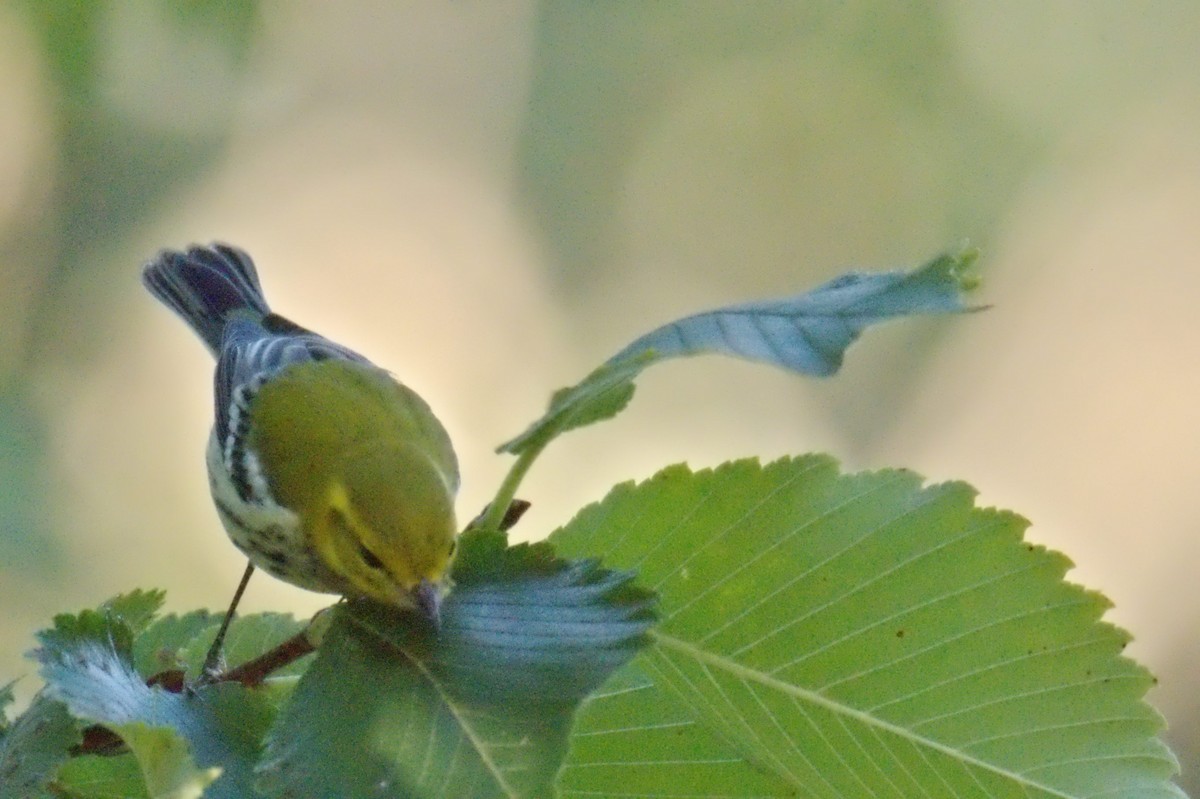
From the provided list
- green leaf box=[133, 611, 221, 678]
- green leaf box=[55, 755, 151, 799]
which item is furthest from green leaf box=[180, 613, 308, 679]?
green leaf box=[55, 755, 151, 799]

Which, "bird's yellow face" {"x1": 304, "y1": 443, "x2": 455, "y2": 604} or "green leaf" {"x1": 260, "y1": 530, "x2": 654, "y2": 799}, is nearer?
"green leaf" {"x1": 260, "y1": 530, "x2": 654, "y2": 799}

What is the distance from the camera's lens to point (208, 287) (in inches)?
83.5

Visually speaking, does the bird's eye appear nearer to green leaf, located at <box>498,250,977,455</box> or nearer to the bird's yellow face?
the bird's yellow face

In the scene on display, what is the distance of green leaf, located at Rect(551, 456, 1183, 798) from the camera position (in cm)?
84

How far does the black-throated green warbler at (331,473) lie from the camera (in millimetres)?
1066

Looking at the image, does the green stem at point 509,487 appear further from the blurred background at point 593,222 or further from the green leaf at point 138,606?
the blurred background at point 593,222

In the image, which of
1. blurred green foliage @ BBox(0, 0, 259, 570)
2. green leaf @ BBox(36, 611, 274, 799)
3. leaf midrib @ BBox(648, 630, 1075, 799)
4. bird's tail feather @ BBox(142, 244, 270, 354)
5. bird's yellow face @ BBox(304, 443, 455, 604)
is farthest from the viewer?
blurred green foliage @ BBox(0, 0, 259, 570)

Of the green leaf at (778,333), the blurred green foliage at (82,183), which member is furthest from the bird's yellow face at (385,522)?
the blurred green foliage at (82,183)

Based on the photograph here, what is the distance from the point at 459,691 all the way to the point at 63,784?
12.3 inches

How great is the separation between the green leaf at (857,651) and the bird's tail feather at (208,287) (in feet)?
4.40

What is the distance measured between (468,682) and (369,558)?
36cm

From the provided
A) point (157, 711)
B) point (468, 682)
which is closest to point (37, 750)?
point (157, 711)

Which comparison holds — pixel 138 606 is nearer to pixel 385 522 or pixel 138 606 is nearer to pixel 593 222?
pixel 385 522

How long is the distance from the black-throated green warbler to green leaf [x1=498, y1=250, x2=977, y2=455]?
170 mm
